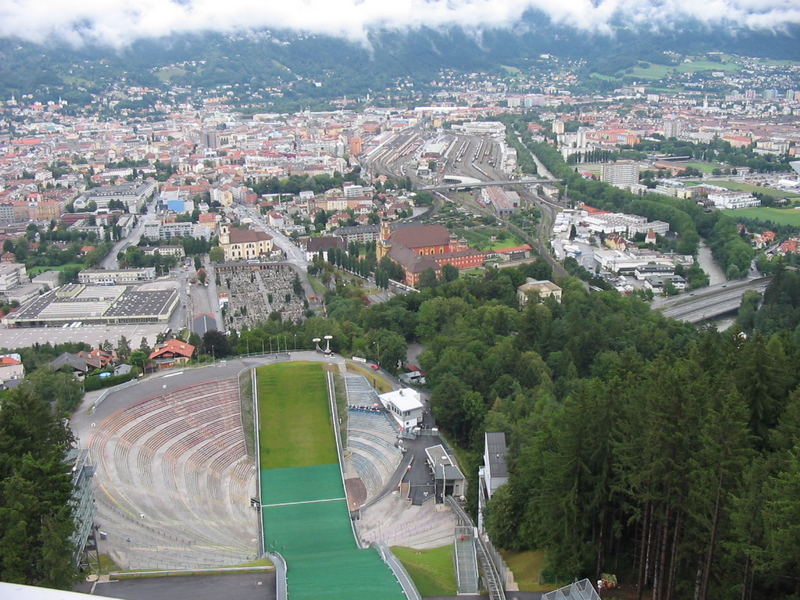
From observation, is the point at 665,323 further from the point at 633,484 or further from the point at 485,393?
the point at 633,484

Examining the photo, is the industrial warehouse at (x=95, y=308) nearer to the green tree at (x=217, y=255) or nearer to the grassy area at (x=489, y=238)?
the green tree at (x=217, y=255)

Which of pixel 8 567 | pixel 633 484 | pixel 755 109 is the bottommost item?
pixel 755 109

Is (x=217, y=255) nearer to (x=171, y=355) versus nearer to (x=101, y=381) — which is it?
(x=171, y=355)

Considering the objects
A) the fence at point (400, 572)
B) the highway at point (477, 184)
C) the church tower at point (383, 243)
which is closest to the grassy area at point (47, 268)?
the church tower at point (383, 243)

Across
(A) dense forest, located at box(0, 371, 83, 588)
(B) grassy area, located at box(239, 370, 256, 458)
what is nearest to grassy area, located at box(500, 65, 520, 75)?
(B) grassy area, located at box(239, 370, 256, 458)

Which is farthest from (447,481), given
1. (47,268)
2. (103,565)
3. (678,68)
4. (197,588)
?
(678,68)

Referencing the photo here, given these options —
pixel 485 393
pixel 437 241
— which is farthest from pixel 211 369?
pixel 437 241

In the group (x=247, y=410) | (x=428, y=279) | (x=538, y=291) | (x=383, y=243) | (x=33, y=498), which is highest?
(x=33, y=498)
